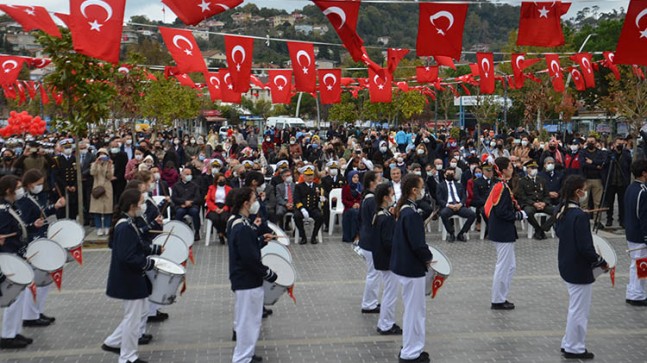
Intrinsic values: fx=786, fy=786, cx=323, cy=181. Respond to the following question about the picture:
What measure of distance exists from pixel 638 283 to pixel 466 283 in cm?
258

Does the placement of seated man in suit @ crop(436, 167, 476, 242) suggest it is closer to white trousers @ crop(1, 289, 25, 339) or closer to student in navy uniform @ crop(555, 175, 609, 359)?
student in navy uniform @ crop(555, 175, 609, 359)

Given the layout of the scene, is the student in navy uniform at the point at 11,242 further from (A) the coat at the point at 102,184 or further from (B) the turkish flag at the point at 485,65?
(B) the turkish flag at the point at 485,65

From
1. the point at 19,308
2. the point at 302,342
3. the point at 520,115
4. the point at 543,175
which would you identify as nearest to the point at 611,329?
the point at 302,342

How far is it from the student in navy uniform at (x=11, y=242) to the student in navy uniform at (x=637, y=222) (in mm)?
7661

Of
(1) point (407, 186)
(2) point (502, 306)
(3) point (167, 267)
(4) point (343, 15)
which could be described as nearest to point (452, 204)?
(2) point (502, 306)

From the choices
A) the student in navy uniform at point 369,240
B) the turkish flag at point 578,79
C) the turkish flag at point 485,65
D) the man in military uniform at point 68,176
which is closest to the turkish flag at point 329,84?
the turkish flag at point 485,65

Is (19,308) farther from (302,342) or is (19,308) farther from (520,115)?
(520,115)

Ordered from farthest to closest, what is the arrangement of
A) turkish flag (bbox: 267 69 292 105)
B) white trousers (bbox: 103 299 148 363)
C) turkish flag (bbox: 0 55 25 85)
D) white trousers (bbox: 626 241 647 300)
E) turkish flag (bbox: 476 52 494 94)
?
1. turkish flag (bbox: 267 69 292 105)
2. turkish flag (bbox: 476 52 494 94)
3. turkish flag (bbox: 0 55 25 85)
4. white trousers (bbox: 626 241 647 300)
5. white trousers (bbox: 103 299 148 363)

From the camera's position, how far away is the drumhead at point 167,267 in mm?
8523

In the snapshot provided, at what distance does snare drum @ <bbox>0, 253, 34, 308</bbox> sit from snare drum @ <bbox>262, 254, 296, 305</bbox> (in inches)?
102

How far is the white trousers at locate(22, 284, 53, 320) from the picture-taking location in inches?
393

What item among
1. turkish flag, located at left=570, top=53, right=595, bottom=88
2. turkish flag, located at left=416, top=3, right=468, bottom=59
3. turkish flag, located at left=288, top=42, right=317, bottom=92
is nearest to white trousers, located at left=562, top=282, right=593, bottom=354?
turkish flag, located at left=416, top=3, right=468, bottom=59

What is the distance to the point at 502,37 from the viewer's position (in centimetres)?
15512

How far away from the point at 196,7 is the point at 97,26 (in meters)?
1.61
